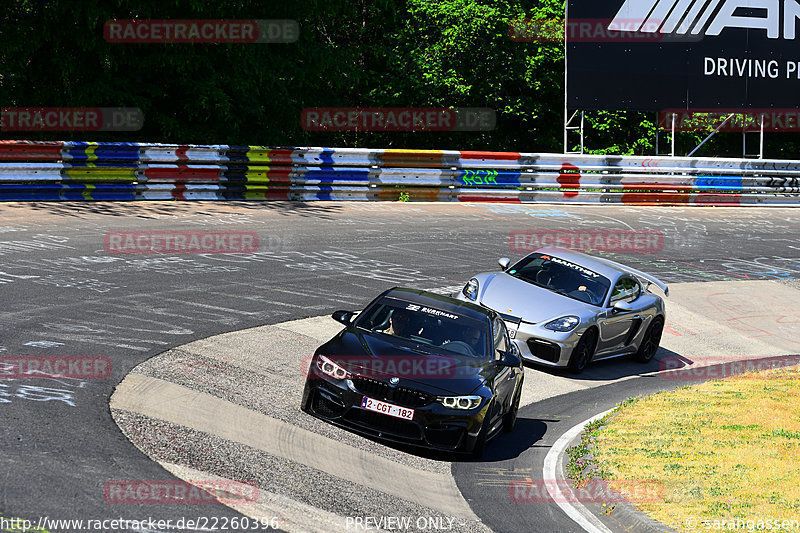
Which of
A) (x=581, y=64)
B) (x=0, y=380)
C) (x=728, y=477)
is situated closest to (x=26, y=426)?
(x=0, y=380)

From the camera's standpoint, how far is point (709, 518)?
8.26 meters

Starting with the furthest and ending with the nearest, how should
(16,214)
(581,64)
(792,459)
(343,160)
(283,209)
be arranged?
(581,64)
(343,160)
(283,209)
(16,214)
(792,459)

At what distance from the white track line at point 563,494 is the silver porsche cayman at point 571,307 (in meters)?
2.10

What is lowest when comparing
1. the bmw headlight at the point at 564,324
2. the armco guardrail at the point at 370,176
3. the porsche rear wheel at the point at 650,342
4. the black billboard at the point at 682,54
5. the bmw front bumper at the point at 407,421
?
the porsche rear wheel at the point at 650,342

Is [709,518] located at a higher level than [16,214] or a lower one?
lower

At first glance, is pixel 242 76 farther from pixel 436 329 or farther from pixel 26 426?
pixel 26 426

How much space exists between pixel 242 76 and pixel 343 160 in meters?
4.27

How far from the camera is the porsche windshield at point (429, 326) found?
10.5 metres

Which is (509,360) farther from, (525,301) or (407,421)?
(525,301)

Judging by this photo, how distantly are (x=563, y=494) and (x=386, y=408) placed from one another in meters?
1.81

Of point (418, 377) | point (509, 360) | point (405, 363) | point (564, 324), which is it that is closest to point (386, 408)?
point (418, 377)

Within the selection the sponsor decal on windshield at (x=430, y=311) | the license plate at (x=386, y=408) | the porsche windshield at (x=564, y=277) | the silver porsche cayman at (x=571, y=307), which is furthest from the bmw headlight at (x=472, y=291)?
the license plate at (x=386, y=408)

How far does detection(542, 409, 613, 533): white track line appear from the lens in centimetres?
839

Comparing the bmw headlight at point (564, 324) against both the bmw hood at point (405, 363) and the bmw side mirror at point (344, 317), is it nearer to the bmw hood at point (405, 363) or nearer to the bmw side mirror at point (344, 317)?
the bmw hood at point (405, 363)
